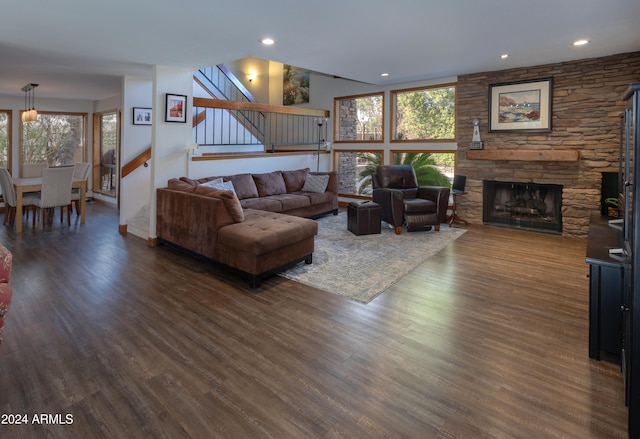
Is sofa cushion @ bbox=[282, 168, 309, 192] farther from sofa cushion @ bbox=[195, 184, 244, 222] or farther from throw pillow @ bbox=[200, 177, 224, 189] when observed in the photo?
sofa cushion @ bbox=[195, 184, 244, 222]

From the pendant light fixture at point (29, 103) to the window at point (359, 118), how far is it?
573 centimetres

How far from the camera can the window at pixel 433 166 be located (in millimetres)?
6980

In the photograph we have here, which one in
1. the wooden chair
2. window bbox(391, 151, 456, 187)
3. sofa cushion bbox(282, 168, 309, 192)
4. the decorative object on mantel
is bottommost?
the wooden chair

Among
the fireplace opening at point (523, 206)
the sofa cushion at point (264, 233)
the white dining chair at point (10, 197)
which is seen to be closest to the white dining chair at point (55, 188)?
the white dining chair at point (10, 197)

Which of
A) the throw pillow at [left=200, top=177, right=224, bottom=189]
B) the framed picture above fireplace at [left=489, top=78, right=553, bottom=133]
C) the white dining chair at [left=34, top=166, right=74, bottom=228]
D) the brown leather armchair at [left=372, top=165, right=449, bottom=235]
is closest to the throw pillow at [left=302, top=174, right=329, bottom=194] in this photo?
the brown leather armchair at [left=372, top=165, right=449, bottom=235]

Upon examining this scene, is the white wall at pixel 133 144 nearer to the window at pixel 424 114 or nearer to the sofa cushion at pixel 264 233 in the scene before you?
the sofa cushion at pixel 264 233

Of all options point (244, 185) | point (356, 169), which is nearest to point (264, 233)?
point (244, 185)

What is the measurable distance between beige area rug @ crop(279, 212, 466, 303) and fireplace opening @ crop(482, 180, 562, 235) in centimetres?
80

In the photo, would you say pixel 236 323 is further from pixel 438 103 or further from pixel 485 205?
pixel 438 103

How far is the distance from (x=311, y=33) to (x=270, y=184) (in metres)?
2.99

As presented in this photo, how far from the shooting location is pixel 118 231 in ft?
19.2

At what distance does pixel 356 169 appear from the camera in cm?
830

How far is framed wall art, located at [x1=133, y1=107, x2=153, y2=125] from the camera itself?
5896 mm

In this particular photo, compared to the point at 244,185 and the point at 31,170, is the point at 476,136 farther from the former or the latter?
the point at 31,170
